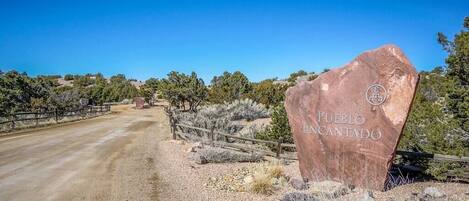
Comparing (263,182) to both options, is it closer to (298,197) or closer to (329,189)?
(298,197)

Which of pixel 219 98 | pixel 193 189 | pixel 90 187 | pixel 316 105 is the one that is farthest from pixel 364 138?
pixel 219 98

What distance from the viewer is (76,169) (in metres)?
13.1

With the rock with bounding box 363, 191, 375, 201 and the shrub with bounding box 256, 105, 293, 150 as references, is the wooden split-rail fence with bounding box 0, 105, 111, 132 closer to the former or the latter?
the shrub with bounding box 256, 105, 293, 150

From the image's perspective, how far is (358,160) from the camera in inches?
400

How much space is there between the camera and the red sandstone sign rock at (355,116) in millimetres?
9430

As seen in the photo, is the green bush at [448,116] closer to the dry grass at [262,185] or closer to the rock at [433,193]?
the rock at [433,193]

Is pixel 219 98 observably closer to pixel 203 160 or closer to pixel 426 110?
pixel 203 160

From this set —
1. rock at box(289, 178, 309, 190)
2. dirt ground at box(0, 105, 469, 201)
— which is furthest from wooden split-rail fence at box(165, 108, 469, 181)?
rock at box(289, 178, 309, 190)

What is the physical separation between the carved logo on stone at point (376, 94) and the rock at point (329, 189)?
2138 millimetres

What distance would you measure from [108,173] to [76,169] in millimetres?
1183

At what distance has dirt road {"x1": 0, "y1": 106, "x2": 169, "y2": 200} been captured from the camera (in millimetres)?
10156

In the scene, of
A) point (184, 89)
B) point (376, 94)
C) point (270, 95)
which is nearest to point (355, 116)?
point (376, 94)

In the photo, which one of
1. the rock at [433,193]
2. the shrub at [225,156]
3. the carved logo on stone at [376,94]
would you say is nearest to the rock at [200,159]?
the shrub at [225,156]

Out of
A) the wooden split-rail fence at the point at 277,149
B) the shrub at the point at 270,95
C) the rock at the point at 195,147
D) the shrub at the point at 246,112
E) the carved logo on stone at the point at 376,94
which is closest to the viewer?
the carved logo on stone at the point at 376,94
